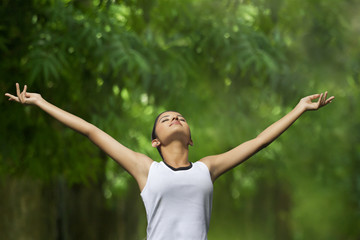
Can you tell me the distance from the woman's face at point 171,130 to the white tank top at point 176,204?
0.86 ft

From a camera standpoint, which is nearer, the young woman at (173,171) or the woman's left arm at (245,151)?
the young woman at (173,171)

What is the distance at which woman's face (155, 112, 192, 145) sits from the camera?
391 cm

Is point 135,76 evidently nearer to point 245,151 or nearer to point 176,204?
point 245,151

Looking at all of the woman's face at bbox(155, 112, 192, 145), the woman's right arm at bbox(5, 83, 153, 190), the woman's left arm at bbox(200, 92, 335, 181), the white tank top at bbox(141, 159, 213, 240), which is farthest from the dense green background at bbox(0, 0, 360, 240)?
the white tank top at bbox(141, 159, 213, 240)

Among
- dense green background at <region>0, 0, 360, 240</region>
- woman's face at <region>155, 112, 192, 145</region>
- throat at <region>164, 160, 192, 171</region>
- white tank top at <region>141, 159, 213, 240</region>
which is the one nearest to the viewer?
white tank top at <region>141, 159, 213, 240</region>

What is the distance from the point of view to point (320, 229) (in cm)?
1995

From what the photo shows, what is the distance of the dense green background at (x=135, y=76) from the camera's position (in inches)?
313

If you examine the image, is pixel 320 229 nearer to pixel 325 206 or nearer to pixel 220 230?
pixel 325 206

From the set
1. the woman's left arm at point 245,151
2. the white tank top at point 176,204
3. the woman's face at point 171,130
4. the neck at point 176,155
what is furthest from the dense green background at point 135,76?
the white tank top at point 176,204

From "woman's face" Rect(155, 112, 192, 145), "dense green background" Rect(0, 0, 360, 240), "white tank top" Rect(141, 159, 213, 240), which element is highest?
"dense green background" Rect(0, 0, 360, 240)

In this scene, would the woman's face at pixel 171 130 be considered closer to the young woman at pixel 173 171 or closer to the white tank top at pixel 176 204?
the young woman at pixel 173 171

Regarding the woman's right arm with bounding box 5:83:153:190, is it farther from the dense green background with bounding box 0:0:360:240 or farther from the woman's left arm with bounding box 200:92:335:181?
the dense green background with bounding box 0:0:360:240

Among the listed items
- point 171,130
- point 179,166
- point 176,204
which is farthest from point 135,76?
point 176,204

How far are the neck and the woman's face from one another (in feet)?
0.12
